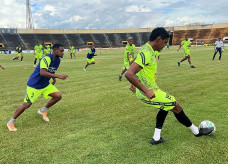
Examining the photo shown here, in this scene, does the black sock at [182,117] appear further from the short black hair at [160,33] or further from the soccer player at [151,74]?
the short black hair at [160,33]

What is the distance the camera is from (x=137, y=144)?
13.4 feet

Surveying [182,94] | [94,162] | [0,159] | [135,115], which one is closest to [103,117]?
[135,115]

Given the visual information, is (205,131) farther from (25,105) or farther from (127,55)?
(127,55)

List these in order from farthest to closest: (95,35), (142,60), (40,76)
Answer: (95,35) → (40,76) → (142,60)

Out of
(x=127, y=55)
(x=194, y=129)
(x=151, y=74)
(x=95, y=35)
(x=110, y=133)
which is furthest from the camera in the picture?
(x=95, y=35)

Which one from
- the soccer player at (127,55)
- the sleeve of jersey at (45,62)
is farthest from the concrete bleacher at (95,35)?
the sleeve of jersey at (45,62)

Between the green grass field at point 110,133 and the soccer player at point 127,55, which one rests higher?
the soccer player at point 127,55

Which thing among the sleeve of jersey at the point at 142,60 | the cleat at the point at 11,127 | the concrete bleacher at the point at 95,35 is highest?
the concrete bleacher at the point at 95,35

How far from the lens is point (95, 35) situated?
80375 mm

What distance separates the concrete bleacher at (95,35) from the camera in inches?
2640

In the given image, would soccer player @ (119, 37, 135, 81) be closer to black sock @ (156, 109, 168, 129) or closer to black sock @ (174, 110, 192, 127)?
black sock @ (156, 109, 168, 129)

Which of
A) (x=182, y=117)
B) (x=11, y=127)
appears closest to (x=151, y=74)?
(x=182, y=117)

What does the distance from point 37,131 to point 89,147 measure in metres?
1.62

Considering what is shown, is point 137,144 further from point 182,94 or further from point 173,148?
point 182,94
